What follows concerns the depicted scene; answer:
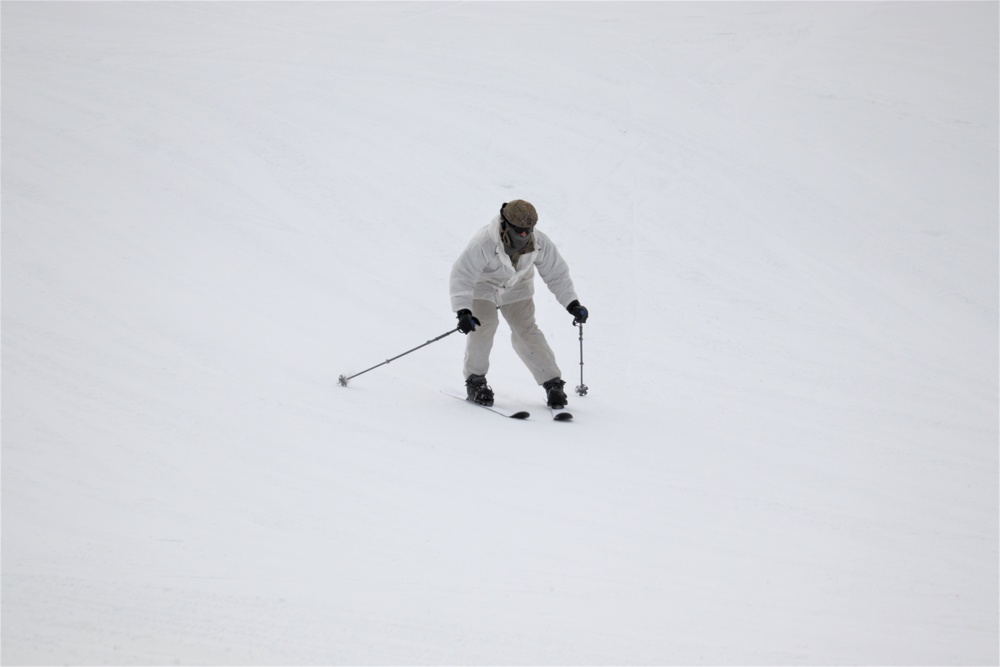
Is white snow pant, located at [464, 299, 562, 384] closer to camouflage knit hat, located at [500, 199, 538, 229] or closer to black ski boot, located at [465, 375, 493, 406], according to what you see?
black ski boot, located at [465, 375, 493, 406]

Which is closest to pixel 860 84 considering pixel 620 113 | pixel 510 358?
pixel 620 113

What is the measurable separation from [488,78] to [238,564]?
12.6m

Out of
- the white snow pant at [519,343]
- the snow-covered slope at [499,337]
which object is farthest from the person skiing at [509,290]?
the snow-covered slope at [499,337]

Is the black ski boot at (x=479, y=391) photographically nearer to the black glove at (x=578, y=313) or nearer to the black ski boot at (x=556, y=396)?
the black ski boot at (x=556, y=396)

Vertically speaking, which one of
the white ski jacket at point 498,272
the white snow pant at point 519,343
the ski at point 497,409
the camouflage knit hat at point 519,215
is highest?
the camouflage knit hat at point 519,215

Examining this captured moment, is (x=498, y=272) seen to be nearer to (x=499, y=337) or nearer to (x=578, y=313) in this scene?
(x=578, y=313)

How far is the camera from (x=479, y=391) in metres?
6.27

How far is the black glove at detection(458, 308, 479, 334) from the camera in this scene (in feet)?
18.5

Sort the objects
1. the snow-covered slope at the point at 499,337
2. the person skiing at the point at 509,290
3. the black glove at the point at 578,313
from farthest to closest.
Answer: the black glove at the point at 578,313, the person skiing at the point at 509,290, the snow-covered slope at the point at 499,337

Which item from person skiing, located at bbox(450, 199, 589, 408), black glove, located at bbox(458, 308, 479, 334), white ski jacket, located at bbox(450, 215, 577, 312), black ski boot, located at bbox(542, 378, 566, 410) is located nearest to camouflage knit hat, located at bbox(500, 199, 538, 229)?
person skiing, located at bbox(450, 199, 589, 408)

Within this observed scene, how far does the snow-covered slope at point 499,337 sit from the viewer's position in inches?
138

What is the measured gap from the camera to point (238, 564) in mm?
3592

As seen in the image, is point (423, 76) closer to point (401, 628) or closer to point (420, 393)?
point (420, 393)

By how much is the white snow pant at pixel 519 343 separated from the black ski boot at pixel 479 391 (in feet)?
0.15
